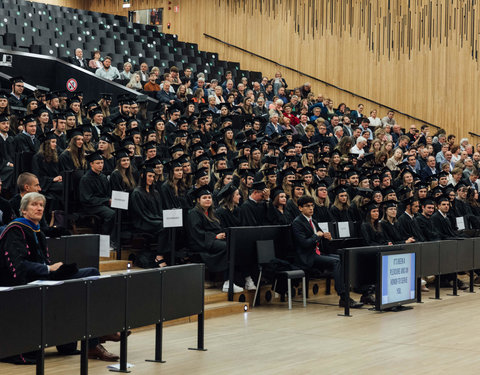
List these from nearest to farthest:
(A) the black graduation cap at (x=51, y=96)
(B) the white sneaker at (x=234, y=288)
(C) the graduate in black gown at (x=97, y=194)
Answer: (B) the white sneaker at (x=234, y=288) → (C) the graduate in black gown at (x=97, y=194) → (A) the black graduation cap at (x=51, y=96)

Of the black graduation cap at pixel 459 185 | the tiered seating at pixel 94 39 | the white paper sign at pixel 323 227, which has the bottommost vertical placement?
the white paper sign at pixel 323 227

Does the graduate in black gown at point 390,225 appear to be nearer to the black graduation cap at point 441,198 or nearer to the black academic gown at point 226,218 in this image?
the black graduation cap at point 441,198

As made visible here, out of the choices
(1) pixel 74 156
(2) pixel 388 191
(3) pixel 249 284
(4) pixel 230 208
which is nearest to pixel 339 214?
(2) pixel 388 191

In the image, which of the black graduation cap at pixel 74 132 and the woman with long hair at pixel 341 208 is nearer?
the black graduation cap at pixel 74 132

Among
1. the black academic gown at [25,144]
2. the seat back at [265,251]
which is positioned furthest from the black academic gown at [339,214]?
the black academic gown at [25,144]

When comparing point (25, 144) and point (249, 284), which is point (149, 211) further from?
point (25, 144)

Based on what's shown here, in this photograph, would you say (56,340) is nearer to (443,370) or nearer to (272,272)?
(443,370)

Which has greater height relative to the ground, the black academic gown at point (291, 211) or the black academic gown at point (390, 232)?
the black academic gown at point (291, 211)

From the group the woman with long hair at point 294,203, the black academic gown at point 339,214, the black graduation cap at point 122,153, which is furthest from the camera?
the black academic gown at point 339,214

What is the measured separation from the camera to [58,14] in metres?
20.1

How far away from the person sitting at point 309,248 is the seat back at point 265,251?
371 millimetres

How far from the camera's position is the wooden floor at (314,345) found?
6.29 m

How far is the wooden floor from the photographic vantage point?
6.29m

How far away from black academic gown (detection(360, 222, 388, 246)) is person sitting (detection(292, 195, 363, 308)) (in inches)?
39.0
